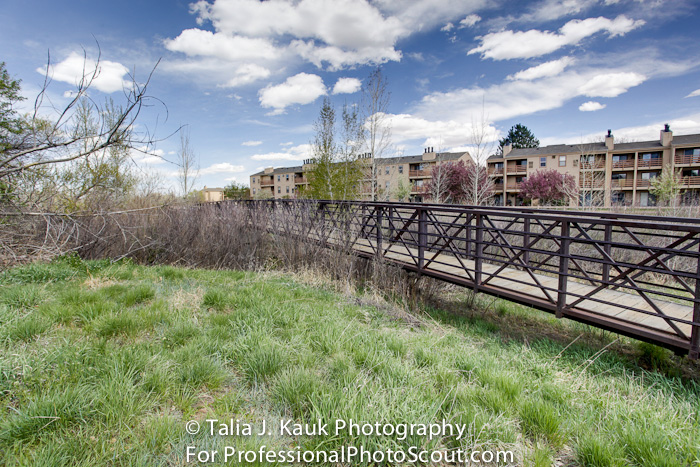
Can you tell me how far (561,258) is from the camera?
14.0ft

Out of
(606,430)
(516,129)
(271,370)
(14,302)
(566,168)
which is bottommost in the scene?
(606,430)

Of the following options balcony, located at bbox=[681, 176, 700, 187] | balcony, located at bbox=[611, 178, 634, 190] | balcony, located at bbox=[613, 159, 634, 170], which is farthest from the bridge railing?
balcony, located at bbox=[613, 159, 634, 170]

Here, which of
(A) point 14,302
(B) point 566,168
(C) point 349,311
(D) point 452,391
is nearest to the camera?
(D) point 452,391

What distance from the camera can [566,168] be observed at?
134 feet

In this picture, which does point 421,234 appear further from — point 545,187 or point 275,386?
point 545,187

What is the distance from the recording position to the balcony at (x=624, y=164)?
37331 millimetres

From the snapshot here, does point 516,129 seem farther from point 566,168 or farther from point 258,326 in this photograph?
point 258,326

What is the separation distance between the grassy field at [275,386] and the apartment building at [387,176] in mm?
10055

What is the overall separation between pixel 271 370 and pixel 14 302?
3.45 meters

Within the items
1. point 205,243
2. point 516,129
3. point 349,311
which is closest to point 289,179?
point 516,129

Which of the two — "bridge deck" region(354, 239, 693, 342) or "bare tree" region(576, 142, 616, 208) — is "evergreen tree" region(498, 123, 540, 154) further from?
"bridge deck" region(354, 239, 693, 342)

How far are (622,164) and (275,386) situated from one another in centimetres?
4918

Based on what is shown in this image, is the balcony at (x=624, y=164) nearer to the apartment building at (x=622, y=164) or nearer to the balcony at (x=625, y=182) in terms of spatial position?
the apartment building at (x=622, y=164)

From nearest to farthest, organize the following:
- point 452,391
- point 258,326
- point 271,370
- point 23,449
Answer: point 23,449 → point 452,391 → point 271,370 → point 258,326
